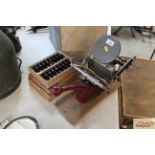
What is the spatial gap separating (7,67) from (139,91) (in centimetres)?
78

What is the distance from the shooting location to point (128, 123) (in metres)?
1.17

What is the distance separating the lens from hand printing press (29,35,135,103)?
35.2 inches

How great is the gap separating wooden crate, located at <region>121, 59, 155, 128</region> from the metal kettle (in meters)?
0.62

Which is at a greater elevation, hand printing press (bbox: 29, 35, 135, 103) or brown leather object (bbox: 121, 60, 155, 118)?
hand printing press (bbox: 29, 35, 135, 103)

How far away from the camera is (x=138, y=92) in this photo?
124cm

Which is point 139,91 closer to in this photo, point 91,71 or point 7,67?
point 91,71

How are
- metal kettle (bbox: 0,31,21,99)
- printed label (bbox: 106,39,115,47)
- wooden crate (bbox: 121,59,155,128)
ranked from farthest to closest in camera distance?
wooden crate (bbox: 121,59,155,128)
printed label (bbox: 106,39,115,47)
metal kettle (bbox: 0,31,21,99)

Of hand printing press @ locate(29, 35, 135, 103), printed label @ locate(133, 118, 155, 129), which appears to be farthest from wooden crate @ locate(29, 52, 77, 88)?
printed label @ locate(133, 118, 155, 129)

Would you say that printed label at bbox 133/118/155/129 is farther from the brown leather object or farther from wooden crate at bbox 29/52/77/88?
wooden crate at bbox 29/52/77/88

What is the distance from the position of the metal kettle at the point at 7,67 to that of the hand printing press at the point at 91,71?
0.09 meters
